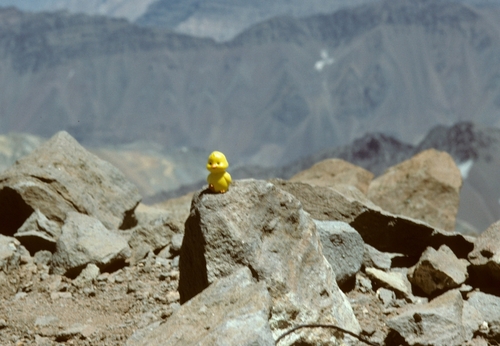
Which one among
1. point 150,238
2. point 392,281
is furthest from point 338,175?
point 392,281

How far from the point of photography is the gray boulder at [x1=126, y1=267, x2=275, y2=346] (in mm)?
5695

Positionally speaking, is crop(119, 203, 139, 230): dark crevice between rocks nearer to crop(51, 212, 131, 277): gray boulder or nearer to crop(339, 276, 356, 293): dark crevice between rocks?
crop(51, 212, 131, 277): gray boulder

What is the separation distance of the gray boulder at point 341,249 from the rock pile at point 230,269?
0.05 ft

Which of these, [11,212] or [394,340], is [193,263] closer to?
[394,340]

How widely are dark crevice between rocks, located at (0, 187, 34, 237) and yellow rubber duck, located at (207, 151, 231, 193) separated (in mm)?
4691

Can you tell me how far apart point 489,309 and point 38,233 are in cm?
682

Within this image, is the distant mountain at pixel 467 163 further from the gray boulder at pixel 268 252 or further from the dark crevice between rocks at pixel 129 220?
the gray boulder at pixel 268 252

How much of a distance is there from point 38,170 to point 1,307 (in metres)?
3.15

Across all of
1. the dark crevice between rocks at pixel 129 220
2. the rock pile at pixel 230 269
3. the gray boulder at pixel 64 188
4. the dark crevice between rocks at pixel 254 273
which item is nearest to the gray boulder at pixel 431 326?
the rock pile at pixel 230 269

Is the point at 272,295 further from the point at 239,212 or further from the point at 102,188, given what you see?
the point at 102,188

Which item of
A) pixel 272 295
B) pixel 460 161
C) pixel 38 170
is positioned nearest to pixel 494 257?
pixel 272 295

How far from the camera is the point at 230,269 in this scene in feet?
22.7

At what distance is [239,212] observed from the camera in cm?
717

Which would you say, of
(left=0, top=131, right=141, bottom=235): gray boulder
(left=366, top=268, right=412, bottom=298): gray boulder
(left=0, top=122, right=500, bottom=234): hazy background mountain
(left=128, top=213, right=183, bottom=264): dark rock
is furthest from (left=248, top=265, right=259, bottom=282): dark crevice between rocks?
(left=0, top=122, right=500, bottom=234): hazy background mountain
